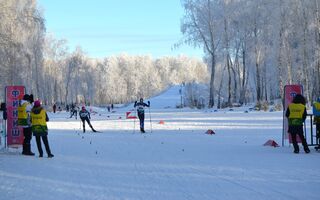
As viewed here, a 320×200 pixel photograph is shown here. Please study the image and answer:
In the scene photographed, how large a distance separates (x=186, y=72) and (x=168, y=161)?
13116 cm

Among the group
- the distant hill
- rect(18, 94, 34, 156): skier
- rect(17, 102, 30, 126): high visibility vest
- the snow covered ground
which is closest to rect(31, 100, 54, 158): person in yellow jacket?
the snow covered ground

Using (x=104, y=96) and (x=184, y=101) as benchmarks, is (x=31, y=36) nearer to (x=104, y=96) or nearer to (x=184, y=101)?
(x=184, y=101)

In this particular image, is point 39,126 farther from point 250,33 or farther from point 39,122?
point 250,33

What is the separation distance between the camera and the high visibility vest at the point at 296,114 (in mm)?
13375

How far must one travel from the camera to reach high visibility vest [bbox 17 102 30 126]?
1418cm

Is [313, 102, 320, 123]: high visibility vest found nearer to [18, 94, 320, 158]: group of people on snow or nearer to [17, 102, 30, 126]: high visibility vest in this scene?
[18, 94, 320, 158]: group of people on snow

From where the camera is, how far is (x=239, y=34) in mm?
52125

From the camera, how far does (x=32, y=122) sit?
1340 centimetres

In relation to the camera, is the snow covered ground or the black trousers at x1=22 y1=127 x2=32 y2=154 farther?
the black trousers at x1=22 y1=127 x2=32 y2=154

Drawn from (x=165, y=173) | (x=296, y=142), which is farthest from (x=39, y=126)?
(x=296, y=142)

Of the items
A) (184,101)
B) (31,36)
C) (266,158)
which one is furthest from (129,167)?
(184,101)

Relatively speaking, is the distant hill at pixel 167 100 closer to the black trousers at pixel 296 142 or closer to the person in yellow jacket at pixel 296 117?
the person in yellow jacket at pixel 296 117

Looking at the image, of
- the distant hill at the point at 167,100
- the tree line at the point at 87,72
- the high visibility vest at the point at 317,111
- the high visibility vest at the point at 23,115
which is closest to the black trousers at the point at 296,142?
the high visibility vest at the point at 317,111

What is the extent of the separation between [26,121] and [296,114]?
8223mm
